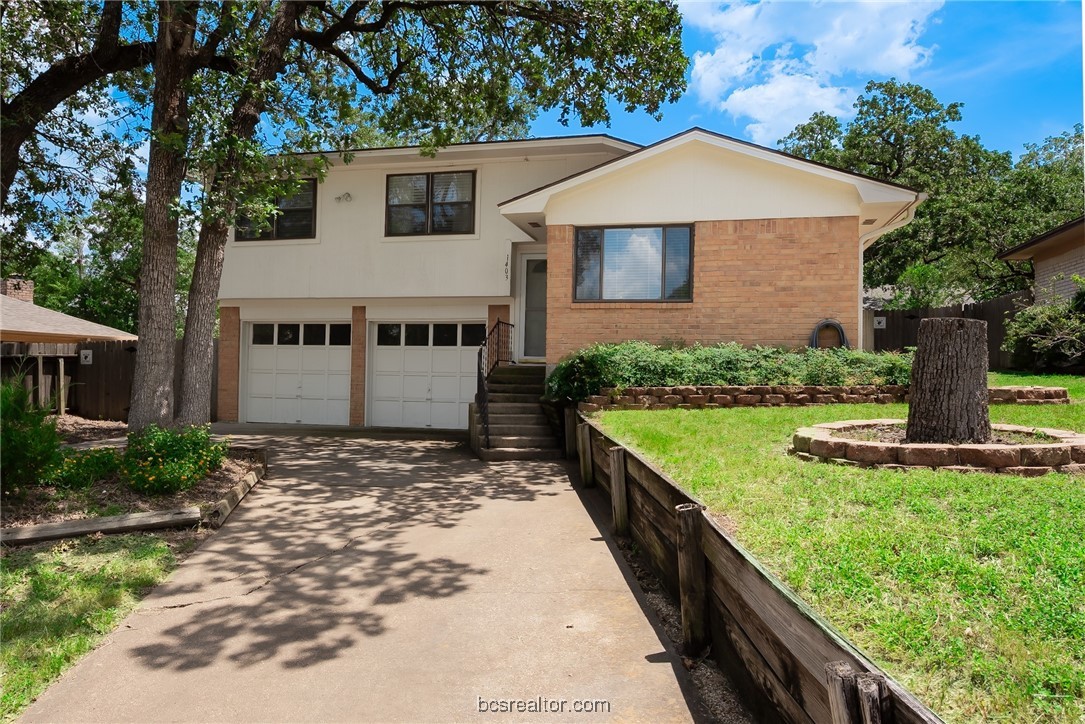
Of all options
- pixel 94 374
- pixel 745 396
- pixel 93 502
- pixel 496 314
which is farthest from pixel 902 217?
pixel 94 374

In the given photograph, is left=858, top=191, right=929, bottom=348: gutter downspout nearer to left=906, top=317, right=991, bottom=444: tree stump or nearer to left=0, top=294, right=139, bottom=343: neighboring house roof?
left=906, top=317, right=991, bottom=444: tree stump

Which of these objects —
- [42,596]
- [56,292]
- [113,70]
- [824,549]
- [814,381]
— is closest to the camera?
[824,549]

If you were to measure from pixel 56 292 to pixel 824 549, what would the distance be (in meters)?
26.9

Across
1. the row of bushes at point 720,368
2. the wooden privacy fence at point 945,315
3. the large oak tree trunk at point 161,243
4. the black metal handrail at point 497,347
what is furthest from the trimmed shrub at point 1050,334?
the large oak tree trunk at point 161,243

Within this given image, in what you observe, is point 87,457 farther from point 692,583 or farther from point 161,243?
point 692,583

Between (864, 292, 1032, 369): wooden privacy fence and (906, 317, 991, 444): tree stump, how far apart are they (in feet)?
37.5

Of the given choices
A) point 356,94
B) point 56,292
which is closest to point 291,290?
point 356,94

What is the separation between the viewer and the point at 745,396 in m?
10.1

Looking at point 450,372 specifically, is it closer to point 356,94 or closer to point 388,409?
point 388,409

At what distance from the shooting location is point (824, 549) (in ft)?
11.2

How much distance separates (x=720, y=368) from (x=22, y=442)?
9.03m

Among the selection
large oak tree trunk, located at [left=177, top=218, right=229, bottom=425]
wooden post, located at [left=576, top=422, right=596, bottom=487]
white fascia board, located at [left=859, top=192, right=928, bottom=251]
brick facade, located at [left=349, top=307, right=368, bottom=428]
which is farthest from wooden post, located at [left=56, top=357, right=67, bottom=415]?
white fascia board, located at [left=859, top=192, right=928, bottom=251]

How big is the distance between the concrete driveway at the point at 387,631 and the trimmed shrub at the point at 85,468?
60.2 inches

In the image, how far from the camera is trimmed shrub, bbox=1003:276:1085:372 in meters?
9.91
